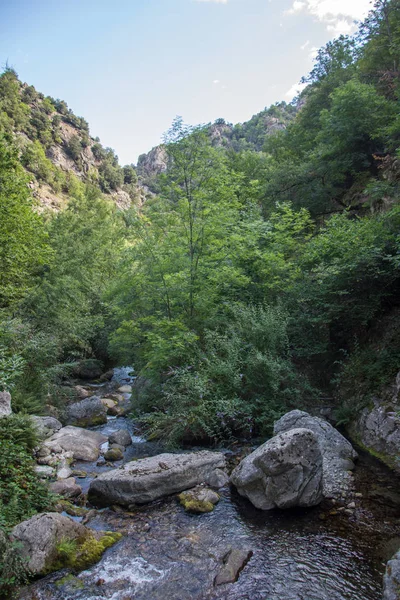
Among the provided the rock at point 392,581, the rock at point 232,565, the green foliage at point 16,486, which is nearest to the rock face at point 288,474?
the rock at point 232,565

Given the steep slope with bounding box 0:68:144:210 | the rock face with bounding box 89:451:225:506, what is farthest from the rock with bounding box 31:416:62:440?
the steep slope with bounding box 0:68:144:210

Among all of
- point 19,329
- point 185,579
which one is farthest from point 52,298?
point 185,579

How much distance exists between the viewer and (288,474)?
5398 millimetres

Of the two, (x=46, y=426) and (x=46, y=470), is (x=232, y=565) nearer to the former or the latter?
(x=46, y=470)

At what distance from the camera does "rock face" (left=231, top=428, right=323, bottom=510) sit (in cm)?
538

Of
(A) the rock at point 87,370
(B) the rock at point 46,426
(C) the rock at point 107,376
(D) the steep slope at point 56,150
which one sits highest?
(D) the steep slope at point 56,150

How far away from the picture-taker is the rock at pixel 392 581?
10.5ft

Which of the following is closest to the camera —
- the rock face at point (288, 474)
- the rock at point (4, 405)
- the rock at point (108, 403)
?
the rock face at point (288, 474)

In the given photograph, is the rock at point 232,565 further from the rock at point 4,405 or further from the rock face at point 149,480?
the rock at point 4,405

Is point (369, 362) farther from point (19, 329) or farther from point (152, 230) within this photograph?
point (19, 329)

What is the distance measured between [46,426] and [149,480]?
→ 4.68 m

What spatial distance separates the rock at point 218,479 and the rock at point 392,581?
3.33 m

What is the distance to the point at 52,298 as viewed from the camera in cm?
1498

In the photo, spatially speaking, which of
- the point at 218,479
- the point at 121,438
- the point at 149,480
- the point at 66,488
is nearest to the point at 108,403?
the point at 121,438
